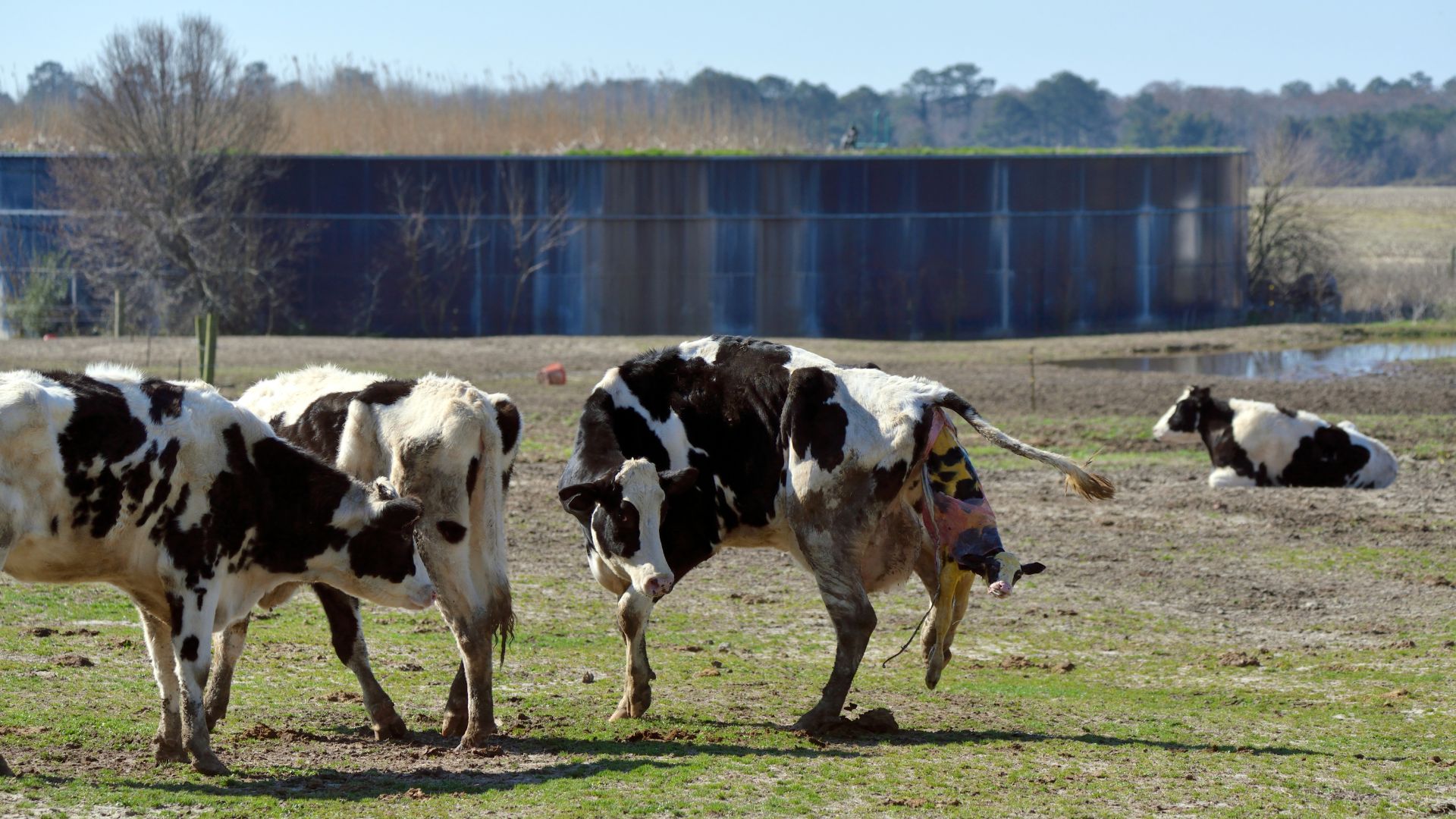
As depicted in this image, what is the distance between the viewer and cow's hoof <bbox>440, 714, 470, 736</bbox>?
338 inches

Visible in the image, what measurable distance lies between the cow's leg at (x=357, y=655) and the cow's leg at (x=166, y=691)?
853 millimetres

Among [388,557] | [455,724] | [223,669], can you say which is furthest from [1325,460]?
[223,669]

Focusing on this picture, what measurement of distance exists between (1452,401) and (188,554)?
21935mm

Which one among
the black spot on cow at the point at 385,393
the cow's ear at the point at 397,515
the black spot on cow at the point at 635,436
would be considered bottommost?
the cow's ear at the point at 397,515

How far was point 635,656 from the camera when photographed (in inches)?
355

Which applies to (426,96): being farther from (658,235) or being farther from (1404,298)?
(1404,298)

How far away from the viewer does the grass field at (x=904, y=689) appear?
7426 millimetres

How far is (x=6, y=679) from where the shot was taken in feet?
29.8

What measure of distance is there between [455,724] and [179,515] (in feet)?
5.74

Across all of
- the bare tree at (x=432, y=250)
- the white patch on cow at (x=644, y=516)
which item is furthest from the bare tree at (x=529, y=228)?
the white patch on cow at (x=644, y=516)

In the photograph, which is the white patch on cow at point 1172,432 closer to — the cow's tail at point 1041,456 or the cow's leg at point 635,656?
the cow's tail at point 1041,456

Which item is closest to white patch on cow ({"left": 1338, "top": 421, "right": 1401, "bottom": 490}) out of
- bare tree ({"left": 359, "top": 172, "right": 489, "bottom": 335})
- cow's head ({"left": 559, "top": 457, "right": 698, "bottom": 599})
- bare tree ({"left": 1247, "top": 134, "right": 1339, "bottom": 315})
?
cow's head ({"left": 559, "top": 457, "right": 698, "bottom": 599})

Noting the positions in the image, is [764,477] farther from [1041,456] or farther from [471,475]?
[471,475]

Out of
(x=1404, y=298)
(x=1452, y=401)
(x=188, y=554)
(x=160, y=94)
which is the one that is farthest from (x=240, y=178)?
(x=188, y=554)
